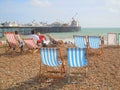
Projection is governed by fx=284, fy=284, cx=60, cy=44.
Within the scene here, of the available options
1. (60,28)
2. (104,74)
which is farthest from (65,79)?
(60,28)

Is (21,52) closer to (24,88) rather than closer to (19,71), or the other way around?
(19,71)

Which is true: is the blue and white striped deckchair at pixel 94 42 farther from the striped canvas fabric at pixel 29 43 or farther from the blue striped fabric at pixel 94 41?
the striped canvas fabric at pixel 29 43

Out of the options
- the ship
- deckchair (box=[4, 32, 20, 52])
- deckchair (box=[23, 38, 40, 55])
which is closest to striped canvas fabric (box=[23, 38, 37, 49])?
deckchair (box=[23, 38, 40, 55])

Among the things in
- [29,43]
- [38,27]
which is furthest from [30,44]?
[38,27]

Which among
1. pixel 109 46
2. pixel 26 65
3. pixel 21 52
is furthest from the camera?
pixel 109 46

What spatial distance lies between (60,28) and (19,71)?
5324 cm

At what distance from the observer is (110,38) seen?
492 inches

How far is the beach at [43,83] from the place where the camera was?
5.20 m

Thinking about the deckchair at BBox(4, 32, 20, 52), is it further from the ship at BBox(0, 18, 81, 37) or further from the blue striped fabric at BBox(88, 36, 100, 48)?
the ship at BBox(0, 18, 81, 37)

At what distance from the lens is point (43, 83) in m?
5.45

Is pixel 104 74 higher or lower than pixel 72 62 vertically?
lower

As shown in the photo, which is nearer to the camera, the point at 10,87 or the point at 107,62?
the point at 10,87

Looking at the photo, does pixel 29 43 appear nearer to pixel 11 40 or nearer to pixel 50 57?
pixel 11 40

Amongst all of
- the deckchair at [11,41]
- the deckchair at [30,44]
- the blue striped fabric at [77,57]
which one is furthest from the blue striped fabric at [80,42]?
the blue striped fabric at [77,57]
